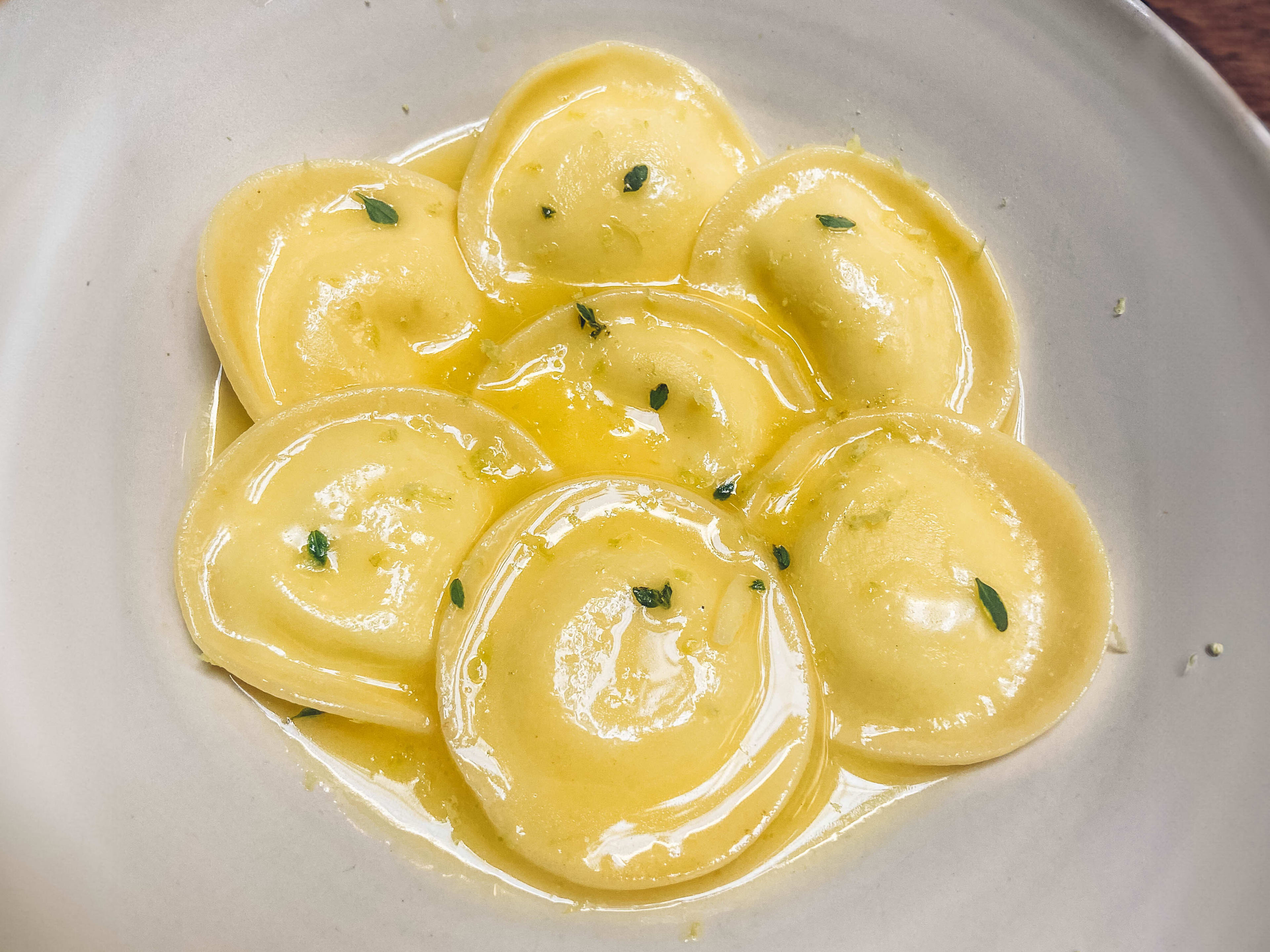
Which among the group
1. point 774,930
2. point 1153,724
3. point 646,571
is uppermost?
point 1153,724

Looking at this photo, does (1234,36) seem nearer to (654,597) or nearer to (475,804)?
(654,597)

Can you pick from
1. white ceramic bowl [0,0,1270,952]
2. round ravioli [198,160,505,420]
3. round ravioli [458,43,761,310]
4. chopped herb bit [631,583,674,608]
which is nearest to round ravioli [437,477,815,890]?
chopped herb bit [631,583,674,608]

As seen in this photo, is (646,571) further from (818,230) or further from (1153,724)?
(1153,724)

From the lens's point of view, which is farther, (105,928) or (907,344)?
(907,344)

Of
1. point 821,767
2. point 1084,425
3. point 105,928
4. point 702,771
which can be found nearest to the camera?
point 105,928

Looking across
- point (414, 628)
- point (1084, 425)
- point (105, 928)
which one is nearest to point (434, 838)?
point (414, 628)

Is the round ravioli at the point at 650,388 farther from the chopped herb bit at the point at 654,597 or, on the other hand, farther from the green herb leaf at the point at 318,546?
the green herb leaf at the point at 318,546

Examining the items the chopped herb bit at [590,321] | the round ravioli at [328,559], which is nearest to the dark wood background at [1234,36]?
the chopped herb bit at [590,321]

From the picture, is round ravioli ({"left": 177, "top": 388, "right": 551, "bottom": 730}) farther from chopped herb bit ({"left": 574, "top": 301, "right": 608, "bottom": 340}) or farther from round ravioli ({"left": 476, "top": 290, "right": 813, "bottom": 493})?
chopped herb bit ({"left": 574, "top": 301, "right": 608, "bottom": 340})
